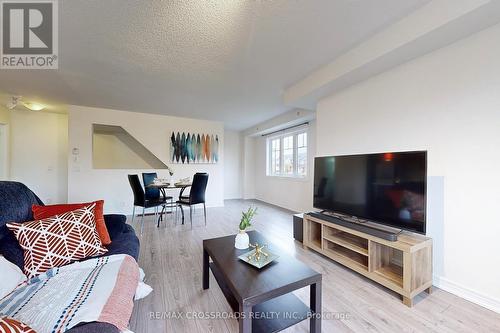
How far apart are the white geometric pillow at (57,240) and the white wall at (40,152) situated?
450 cm

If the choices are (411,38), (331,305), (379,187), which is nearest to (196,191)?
(331,305)

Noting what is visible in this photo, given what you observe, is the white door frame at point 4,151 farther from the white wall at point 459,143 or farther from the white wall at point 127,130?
the white wall at point 459,143

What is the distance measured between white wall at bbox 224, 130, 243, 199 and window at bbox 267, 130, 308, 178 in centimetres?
118

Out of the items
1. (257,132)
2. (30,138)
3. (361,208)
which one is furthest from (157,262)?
(30,138)

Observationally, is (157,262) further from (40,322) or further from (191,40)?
(191,40)

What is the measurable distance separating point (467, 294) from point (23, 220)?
348 cm

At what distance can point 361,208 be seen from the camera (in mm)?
Answer: 2113

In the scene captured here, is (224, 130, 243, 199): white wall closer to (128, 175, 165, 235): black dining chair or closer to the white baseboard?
(128, 175, 165, 235): black dining chair

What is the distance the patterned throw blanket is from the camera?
0.87 meters

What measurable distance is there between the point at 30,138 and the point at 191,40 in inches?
195

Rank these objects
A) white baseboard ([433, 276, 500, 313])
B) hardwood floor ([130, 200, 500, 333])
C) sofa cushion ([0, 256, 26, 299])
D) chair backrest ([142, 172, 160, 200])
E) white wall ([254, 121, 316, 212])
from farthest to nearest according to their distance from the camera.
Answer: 1. white wall ([254, 121, 316, 212])
2. chair backrest ([142, 172, 160, 200])
3. white baseboard ([433, 276, 500, 313])
4. hardwood floor ([130, 200, 500, 333])
5. sofa cushion ([0, 256, 26, 299])

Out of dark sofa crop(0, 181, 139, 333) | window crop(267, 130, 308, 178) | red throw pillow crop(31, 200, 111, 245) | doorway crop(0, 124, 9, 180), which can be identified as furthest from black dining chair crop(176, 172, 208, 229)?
doorway crop(0, 124, 9, 180)

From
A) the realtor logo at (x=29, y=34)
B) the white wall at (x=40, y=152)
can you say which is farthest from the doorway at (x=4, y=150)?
the realtor logo at (x=29, y=34)

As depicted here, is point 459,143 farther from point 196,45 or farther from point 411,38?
point 196,45
